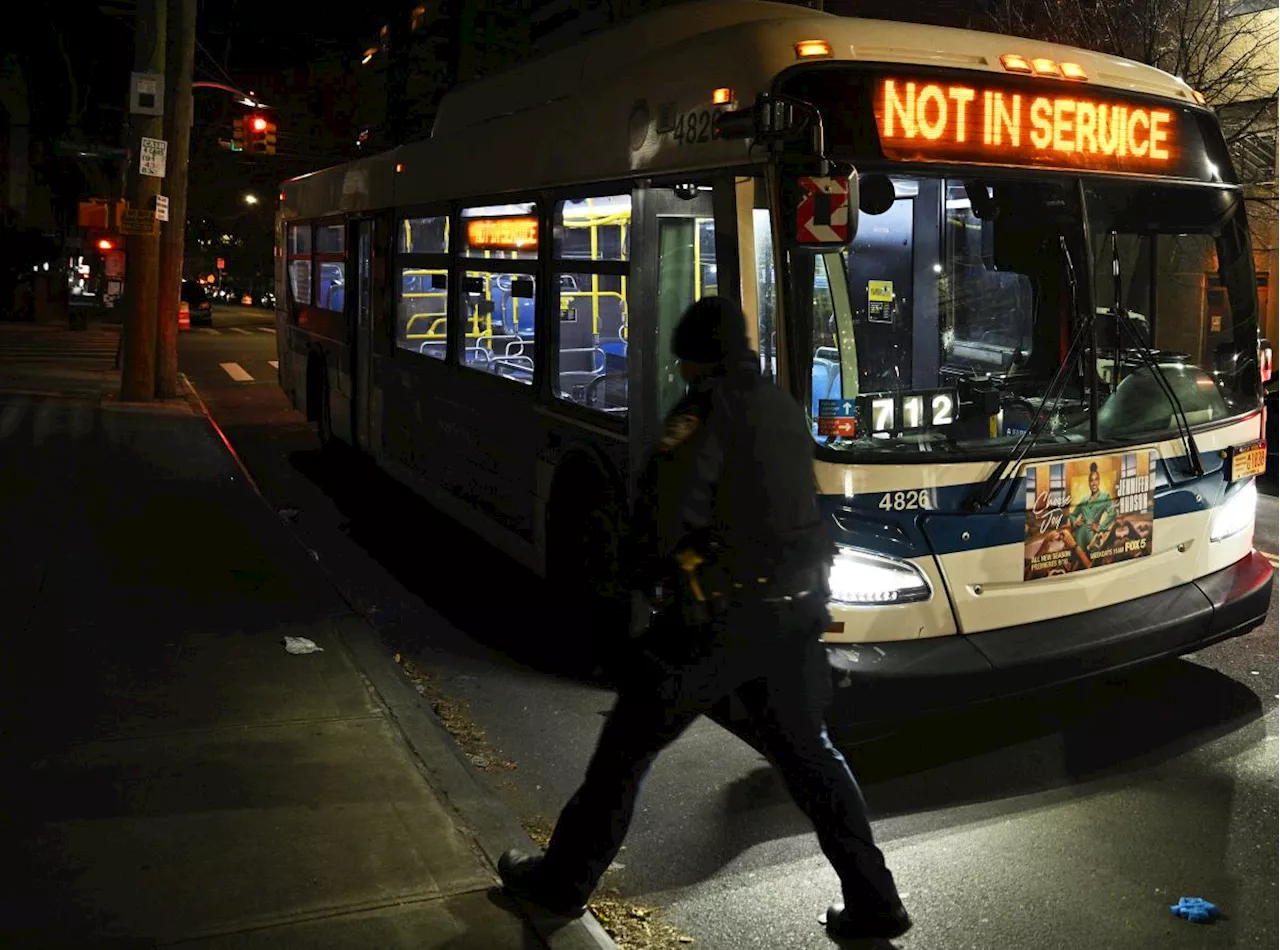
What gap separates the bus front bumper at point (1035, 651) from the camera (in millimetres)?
5215

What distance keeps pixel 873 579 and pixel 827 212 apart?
138 centimetres

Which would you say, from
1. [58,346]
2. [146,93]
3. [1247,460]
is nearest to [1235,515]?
[1247,460]

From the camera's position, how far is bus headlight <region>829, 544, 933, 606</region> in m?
5.29

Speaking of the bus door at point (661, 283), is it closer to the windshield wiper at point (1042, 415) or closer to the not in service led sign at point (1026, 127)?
the not in service led sign at point (1026, 127)

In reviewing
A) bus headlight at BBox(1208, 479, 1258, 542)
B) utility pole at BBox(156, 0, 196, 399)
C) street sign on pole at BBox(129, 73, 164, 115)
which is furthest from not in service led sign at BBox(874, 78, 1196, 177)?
utility pole at BBox(156, 0, 196, 399)

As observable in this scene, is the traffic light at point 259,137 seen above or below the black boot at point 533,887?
above

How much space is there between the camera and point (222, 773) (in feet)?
17.4

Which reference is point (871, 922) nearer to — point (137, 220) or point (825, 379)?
point (825, 379)

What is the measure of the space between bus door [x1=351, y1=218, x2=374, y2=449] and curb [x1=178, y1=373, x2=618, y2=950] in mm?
4692

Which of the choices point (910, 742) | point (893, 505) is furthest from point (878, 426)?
point (910, 742)

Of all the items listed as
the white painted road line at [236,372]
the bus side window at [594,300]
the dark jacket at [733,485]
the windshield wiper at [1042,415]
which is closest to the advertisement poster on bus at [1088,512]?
the windshield wiper at [1042,415]

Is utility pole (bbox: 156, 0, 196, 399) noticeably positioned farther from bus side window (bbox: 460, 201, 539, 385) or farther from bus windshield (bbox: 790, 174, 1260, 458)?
bus windshield (bbox: 790, 174, 1260, 458)

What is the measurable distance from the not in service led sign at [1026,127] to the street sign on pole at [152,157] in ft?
49.0

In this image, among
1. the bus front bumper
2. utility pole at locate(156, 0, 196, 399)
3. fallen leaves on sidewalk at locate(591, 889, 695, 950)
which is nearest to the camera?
fallen leaves on sidewalk at locate(591, 889, 695, 950)
